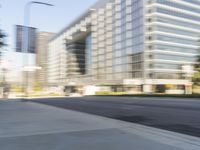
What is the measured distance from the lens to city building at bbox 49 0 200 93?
91375 mm

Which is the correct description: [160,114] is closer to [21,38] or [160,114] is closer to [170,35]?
[21,38]

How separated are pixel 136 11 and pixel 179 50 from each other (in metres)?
19.1

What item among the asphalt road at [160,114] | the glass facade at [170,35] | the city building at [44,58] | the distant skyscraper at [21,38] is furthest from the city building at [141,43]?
the asphalt road at [160,114]

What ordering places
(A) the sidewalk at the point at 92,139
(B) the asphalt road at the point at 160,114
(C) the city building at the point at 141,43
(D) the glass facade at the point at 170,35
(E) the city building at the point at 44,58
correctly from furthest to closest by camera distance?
(E) the city building at the point at 44,58 → (C) the city building at the point at 141,43 → (D) the glass facade at the point at 170,35 → (B) the asphalt road at the point at 160,114 → (A) the sidewalk at the point at 92,139

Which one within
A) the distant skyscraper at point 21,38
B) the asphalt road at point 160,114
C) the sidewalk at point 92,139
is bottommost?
the asphalt road at point 160,114

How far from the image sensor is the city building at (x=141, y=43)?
3597 inches

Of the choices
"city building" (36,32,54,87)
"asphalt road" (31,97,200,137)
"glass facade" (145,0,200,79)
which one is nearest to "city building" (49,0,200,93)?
"glass facade" (145,0,200,79)

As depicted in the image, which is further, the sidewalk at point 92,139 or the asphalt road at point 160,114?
the asphalt road at point 160,114

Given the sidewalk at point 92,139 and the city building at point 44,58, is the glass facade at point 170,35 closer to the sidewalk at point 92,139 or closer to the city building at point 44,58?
the city building at point 44,58

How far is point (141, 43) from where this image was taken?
9238 centimetres


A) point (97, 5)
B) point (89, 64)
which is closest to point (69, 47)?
point (89, 64)

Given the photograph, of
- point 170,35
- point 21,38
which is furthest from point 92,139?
point 170,35

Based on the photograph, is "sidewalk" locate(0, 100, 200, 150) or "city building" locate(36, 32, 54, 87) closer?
"sidewalk" locate(0, 100, 200, 150)

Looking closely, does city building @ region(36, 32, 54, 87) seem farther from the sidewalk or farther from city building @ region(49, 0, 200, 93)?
the sidewalk
